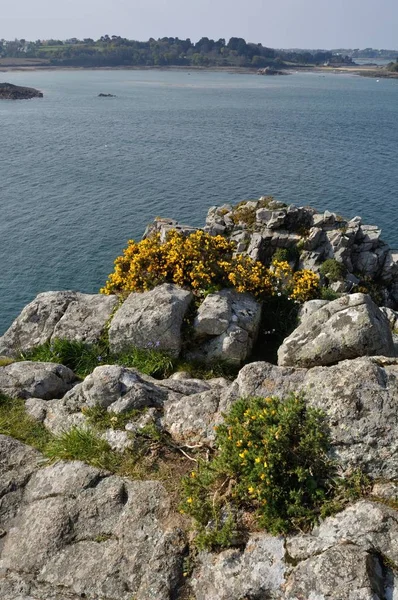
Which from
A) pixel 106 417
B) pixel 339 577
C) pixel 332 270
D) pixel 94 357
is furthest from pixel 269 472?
pixel 332 270

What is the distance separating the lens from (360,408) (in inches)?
330

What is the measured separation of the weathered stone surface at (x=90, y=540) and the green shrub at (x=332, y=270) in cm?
2125

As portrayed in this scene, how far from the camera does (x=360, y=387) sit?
340 inches

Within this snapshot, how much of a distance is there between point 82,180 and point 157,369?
2303 inches

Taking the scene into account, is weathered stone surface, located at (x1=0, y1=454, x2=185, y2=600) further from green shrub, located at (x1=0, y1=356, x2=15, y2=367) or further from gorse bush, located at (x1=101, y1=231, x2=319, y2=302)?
gorse bush, located at (x1=101, y1=231, x2=319, y2=302)

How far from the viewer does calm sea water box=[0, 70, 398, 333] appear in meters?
47.1

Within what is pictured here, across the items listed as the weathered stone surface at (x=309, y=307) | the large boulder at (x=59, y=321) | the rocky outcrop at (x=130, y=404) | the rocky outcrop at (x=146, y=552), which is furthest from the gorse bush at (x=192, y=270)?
the rocky outcrop at (x=146, y=552)

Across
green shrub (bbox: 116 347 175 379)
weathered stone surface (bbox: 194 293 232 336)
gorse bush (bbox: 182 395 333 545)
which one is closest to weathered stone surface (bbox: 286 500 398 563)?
gorse bush (bbox: 182 395 333 545)

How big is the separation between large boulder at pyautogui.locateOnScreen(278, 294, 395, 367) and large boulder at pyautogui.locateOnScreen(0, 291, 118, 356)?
7.23 m

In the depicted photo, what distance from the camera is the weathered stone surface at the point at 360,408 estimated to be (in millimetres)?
7996

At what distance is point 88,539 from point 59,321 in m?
11.1

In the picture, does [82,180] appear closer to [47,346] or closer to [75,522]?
[47,346]

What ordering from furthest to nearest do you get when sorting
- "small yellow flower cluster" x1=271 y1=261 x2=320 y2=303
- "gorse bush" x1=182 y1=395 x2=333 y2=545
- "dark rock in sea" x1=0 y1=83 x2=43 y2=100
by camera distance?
"dark rock in sea" x1=0 y1=83 x2=43 y2=100 → "small yellow flower cluster" x1=271 y1=261 x2=320 y2=303 → "gorse bush" x1=182 y1=395 x2=333 y2=545

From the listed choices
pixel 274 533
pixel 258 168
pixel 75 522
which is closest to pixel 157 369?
pixel 75 522
